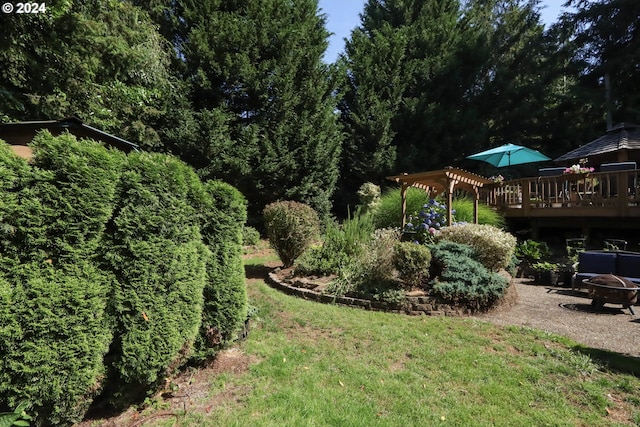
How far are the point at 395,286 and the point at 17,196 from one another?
4.38 m

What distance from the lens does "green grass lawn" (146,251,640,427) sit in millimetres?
2346

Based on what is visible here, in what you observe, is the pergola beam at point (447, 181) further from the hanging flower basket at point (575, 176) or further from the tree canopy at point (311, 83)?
the tree canopy at point (311, 83)

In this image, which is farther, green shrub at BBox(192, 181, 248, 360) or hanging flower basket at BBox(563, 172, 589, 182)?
hanging flower basket at BBox(563, 172, 589, 182)

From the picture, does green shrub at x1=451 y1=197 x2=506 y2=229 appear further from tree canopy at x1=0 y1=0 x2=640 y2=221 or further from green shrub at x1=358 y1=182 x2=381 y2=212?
tree canopy at x1=0 y1=0 x2=640 y2=221

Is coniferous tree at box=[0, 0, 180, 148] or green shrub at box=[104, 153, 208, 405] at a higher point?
coniferous tree at box=[0, 0, 180, 148]

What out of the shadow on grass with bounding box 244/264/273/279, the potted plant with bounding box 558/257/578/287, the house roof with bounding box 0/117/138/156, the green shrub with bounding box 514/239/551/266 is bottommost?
the shadow on grass with bounding box 244/264/273/279

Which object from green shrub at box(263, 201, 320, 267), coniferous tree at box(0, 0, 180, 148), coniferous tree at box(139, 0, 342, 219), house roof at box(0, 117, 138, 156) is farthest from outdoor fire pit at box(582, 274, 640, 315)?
coniferous tree at box(0, 0, 180, 148)

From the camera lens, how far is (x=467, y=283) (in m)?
4.67

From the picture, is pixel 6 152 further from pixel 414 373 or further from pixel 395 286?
pixel 395 286

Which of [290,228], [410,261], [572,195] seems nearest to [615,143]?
[572,195]

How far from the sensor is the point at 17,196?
5.87 ft

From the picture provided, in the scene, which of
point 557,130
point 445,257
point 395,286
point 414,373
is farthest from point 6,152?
point 557,130

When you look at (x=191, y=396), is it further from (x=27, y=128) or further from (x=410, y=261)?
(x=27, y=128)

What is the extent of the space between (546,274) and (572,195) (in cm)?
320
